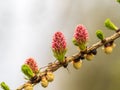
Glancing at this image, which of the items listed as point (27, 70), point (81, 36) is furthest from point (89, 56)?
point (27, 70)

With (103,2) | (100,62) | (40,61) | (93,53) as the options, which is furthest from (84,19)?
(93,53)

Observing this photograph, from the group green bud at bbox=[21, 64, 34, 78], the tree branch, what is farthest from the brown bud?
green bud at bbox=[21, 64, 34, 78]

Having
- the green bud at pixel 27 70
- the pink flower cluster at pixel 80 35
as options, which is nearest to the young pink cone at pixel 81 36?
the pink flower cluster at pixel 80 35

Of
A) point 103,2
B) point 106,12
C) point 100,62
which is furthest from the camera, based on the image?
point 103,2

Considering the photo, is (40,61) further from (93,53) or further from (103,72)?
(93,53)

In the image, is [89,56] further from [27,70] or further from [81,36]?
[27,70]

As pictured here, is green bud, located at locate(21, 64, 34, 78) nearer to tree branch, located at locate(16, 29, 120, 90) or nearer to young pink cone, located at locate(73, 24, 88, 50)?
tree branch, located at locate(16, 29, 120, 90)

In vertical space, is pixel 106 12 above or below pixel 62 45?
above
